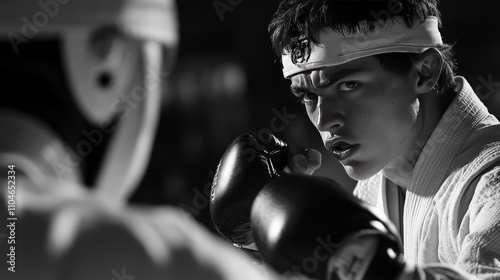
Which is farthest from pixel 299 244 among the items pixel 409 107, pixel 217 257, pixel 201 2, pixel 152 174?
pixel 201 2

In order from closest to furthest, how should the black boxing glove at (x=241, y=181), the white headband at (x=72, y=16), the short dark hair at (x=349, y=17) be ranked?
the white headband at (x=72, y=16)
the black boxing glove at (x=241, y=181)
the short dark hair at (x=349, y=17)

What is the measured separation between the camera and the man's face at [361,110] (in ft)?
5.07

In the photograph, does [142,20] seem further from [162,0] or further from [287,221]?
[287,221]

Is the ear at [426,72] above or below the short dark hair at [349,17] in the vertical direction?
below

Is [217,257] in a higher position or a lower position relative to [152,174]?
higher

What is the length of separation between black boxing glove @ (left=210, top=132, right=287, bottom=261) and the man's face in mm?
150

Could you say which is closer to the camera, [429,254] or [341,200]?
[341,200]

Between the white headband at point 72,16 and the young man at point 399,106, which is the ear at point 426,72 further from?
the white headband at point 72,16

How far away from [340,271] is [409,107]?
0.70 m

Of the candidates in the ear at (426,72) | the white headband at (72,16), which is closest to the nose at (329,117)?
the ear at (426,72)

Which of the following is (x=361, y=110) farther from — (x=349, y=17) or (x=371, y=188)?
(x=371, y=188)

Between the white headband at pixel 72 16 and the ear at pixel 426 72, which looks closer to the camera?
the white headband at pixel 72 16

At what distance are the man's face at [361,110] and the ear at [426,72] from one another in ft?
0.12

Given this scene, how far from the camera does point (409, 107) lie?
1618 millimetres
